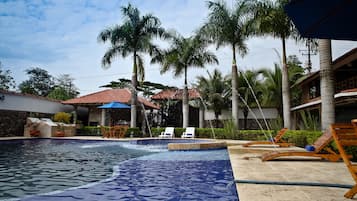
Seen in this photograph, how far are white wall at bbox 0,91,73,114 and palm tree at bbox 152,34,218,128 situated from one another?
1178 centimetres

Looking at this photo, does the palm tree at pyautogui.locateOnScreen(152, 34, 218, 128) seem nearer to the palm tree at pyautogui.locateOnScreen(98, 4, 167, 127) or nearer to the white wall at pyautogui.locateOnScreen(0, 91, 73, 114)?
the palm tree at pyautogui.locateOnScreen(98, 4, 167, 127)

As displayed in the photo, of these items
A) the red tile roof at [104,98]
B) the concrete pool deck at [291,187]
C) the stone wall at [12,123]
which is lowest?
the concrete pool deck at [291,187]

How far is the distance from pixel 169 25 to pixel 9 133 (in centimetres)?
1642

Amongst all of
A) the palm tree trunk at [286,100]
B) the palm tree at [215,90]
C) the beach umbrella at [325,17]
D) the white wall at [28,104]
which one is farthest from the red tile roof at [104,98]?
the beach umbrella at [325,17]

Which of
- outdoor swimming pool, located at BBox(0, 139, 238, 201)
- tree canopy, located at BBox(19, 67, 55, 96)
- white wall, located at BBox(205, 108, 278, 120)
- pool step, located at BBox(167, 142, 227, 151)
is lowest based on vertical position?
outdoor swimming pool, located at BBox(0, 139, 238, 201)

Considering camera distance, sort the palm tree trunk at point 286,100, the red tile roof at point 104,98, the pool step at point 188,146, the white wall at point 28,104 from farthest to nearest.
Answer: the red tile roof at point 104,98
the white wall at point 28,104
the palm tree trunk at point 286,100
the pool step at point 188,146

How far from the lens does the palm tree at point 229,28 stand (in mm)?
19188

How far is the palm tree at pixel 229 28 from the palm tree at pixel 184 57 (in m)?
2.76

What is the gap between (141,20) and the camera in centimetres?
2297

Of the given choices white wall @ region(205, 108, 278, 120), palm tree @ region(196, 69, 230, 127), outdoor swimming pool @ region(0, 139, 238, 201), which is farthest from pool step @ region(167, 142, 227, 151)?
white wall @ region(205, 108, 278, 120)

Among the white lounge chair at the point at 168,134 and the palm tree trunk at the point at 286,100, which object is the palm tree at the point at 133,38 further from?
the palm tree trunk at the point at 286,100

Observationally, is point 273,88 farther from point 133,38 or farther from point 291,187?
point 291,187

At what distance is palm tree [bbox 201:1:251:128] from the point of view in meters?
19.2

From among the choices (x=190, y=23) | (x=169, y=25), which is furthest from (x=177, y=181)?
(x=169, y=25)
